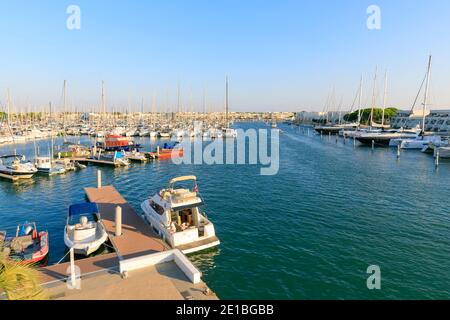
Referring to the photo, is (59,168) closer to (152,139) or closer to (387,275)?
(387,275)

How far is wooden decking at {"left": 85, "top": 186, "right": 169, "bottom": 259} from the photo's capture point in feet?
57.3

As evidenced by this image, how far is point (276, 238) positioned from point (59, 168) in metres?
37.6

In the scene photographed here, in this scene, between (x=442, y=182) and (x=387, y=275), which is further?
(x=442, y=182)

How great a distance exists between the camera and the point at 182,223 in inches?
821

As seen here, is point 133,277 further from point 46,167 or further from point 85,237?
point 46,167

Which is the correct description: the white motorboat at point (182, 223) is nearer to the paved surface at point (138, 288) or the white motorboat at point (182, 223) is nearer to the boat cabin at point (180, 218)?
the boat cabin at point (180, 218)

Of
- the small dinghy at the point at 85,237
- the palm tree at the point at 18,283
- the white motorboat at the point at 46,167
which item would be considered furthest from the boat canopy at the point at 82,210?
the white motorboat at the point at 46,167

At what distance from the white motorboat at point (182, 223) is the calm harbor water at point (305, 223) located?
908mm

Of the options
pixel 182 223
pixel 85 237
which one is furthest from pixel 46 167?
pixel 182 223

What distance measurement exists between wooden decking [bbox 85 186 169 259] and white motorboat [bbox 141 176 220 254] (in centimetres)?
77

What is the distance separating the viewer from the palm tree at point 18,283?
5.60 m

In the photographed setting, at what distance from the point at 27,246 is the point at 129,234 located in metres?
6.33
